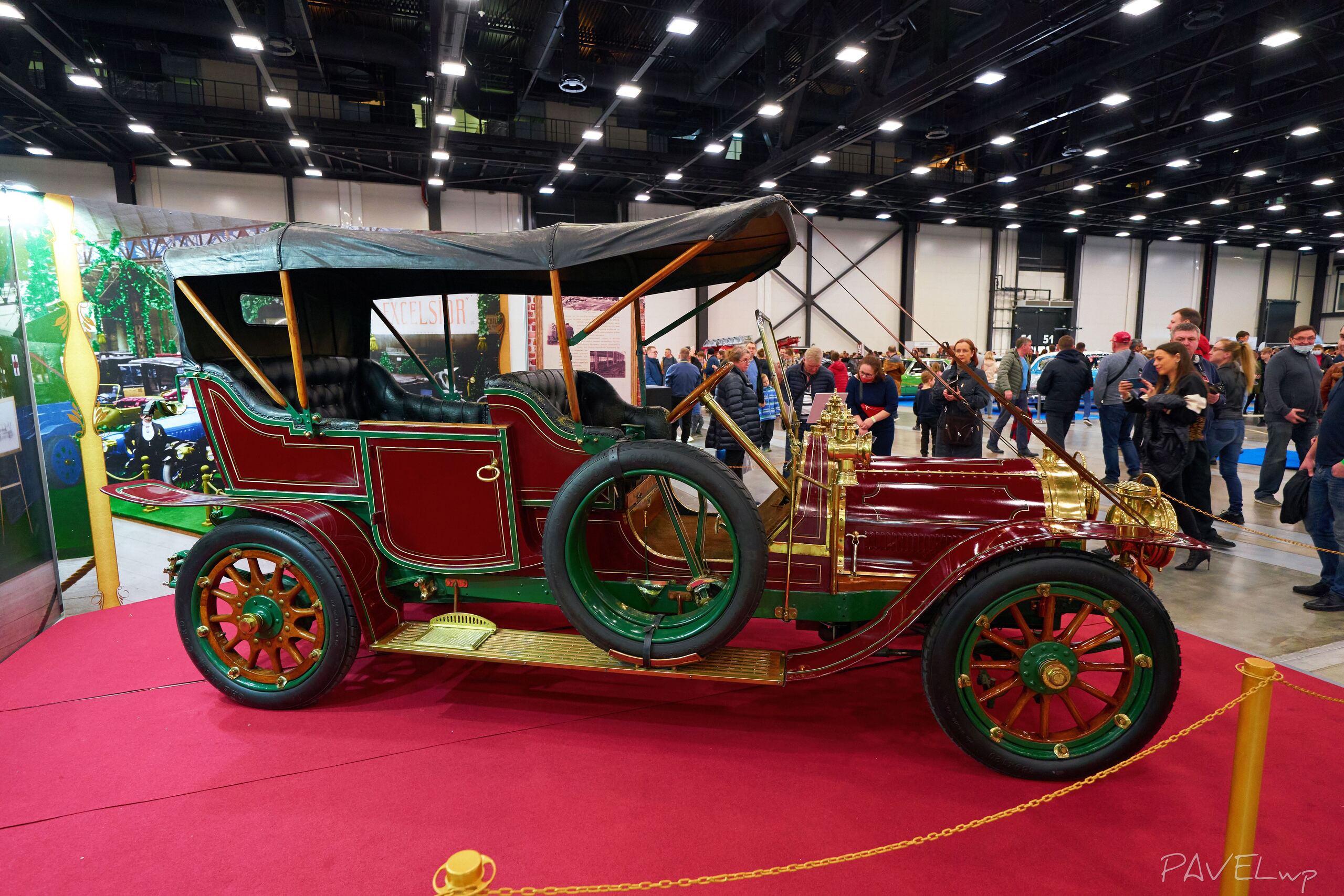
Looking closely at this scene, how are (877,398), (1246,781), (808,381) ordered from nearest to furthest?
(1246,781) → (877,398) → (808,381)

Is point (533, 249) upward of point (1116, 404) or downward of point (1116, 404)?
upward

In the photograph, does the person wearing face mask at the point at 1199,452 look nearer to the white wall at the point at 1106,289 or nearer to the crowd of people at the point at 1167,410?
the crowd of people at the point at 1167,410

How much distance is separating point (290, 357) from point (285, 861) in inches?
97.9

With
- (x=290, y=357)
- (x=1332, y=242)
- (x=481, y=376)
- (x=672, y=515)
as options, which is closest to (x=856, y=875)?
(x=672, y=515)

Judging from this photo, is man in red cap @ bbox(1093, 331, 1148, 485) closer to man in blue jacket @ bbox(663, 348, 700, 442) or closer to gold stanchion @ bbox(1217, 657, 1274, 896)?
man in blue jacket @ bbox(663, 348, 700, 442)

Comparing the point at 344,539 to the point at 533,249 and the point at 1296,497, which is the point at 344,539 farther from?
the point at 1296,497

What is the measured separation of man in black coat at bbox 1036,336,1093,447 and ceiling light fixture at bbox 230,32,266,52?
A: 30.3ft

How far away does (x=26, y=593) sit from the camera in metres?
3.67

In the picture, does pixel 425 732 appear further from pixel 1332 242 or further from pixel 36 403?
pixel 1332 242

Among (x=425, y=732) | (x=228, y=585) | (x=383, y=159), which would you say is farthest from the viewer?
(x=383, y=159)

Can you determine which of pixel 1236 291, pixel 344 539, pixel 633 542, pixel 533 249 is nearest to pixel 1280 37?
pixel 533 249

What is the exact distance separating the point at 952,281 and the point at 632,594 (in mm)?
19648

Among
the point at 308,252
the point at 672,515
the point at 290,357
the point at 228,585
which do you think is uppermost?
the point at 308,252

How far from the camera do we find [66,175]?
12.5 meters
